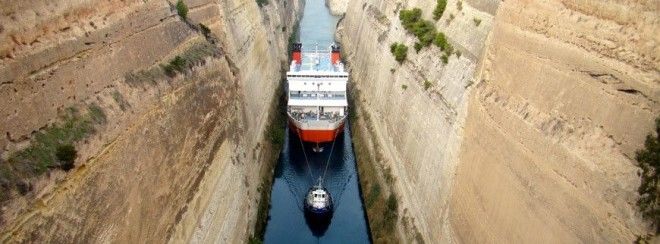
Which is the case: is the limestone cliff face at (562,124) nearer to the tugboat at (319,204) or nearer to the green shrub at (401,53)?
the tugboat at (319,204)

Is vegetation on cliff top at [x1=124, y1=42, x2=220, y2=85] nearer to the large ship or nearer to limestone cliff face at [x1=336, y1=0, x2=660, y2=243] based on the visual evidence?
limestone cliff face at [x1=336, y1=0, x2=660, y2=243]

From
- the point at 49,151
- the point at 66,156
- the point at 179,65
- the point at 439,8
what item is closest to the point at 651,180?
the point at 66,156

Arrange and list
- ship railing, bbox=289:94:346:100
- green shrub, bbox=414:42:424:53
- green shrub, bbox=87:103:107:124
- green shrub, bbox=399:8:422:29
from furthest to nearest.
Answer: ship railing, bbox=289:94:346:100 → green shrub, bbox=399:8:422:29 → green shrub, bbox=414:42:424:53 → green shrub, bbox=87:103:107:124

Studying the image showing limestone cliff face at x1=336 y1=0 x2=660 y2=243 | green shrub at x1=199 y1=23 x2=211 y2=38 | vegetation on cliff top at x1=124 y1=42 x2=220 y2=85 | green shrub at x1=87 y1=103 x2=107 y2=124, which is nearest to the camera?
limestone cliff face at x1=336 y1=0 x2=660 y2=243

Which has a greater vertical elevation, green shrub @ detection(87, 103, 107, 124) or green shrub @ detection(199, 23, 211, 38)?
green shrub @ detection(87, 103, 107, 124)

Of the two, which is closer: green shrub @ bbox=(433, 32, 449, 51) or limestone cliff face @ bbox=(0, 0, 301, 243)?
limestone cliff face @ bbox=(0, 0, 301, 243)

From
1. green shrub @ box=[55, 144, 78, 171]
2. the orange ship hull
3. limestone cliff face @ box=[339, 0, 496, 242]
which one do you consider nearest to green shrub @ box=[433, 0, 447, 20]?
limestone cliff face @ box=[339, 0, 496, 242]

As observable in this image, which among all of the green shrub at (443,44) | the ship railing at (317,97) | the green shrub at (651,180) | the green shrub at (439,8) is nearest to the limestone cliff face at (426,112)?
the green shrub at (443,44)

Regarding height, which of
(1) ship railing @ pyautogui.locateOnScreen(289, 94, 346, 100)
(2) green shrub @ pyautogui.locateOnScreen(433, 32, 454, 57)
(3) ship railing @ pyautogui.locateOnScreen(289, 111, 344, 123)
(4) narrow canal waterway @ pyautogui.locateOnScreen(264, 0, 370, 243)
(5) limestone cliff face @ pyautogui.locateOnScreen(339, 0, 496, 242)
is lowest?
(4) narrow canal waterway @ pyautogui.locateOnScreen(264, 0, 370, 243)
